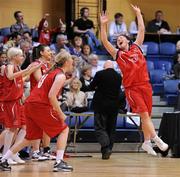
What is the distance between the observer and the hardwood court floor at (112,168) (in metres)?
7.12

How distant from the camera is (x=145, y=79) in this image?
7.96 m

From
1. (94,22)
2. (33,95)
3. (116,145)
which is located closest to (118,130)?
(116,145)

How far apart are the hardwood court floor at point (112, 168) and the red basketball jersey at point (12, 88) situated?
1.01m

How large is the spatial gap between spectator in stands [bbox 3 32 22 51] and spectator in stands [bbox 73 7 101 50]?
2.01m

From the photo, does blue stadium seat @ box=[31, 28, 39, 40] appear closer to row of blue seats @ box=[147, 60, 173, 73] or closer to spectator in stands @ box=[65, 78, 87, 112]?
row of blue seats @ box=[147, 60, 173, 73]

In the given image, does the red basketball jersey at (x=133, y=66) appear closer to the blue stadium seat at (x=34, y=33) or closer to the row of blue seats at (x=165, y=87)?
the row of blue seats at (x=165, y=87)

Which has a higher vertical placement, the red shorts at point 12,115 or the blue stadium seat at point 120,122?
the red shorts at point 12,115

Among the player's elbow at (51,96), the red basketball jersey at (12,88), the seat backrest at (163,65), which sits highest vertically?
the player's elbow at (51,96)

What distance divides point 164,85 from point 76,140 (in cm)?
330

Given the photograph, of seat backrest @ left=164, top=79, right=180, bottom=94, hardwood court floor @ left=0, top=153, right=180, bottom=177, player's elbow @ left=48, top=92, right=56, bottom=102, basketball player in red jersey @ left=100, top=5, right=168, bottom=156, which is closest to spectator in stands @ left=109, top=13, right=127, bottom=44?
seat backrest @ left=164, top=79, right=180, bottom=94

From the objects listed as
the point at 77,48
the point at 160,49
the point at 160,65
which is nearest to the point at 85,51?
the point at 77,48

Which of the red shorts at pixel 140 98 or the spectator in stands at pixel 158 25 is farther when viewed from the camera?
the spectator in stands at pixel 158 25

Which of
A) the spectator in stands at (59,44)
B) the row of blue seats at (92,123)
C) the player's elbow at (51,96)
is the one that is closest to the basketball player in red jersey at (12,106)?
the player's elbow at (51,96)

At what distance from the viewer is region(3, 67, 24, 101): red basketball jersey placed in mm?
8352
